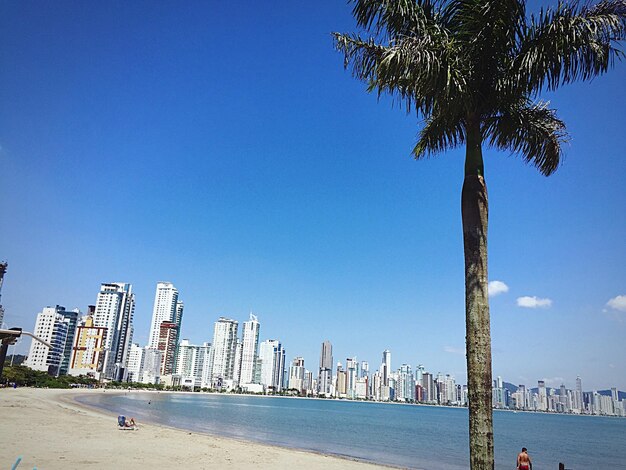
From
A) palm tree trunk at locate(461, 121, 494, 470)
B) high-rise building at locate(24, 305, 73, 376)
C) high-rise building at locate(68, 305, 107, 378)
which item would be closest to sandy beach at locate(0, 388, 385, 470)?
palm tree trunk at locate(461, 121, 494, 470)

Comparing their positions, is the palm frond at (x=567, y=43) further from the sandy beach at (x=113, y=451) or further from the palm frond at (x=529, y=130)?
the sandy beach at (x=113, y=451)

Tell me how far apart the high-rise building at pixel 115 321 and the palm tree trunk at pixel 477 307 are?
188 meters

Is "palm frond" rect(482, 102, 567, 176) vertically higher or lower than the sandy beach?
higher

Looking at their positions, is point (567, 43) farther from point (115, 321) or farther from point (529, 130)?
point (115, 321)

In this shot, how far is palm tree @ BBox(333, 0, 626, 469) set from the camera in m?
5.37

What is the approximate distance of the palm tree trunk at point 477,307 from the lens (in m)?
5.06

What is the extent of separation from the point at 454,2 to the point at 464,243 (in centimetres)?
349

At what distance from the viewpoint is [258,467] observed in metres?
17.9

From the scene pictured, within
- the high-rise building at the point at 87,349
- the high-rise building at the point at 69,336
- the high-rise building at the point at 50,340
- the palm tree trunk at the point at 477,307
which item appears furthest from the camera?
the high-rise building at the point at 69,336

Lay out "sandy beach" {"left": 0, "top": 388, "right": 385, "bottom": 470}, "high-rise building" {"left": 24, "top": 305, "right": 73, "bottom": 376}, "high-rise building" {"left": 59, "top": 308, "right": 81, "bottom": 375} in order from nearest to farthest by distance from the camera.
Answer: "sandy beach" {"left": 0, "top": 388, "right": 385, "bottom": 470} → "high-rise building" {"left": 24, "top": 305, "right": 73, "bottom": 376} → "high-rise building" {"left": 59, "top": 308, "right": 81, "bottom": 375}

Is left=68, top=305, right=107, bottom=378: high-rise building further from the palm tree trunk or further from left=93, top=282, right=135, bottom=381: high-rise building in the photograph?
the palm tree trunk

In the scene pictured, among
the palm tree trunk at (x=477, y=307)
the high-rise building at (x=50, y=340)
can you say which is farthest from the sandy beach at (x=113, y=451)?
the high-rise building at (x=50, y=340)

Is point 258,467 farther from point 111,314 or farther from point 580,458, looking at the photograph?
point 111,314

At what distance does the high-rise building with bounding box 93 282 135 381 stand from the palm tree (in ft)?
618
